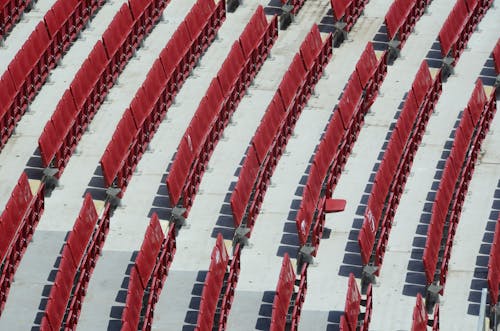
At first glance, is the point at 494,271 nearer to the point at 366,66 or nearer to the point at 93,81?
the point at 366,66

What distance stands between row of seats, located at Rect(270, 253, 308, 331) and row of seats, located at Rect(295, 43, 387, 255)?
69 cm

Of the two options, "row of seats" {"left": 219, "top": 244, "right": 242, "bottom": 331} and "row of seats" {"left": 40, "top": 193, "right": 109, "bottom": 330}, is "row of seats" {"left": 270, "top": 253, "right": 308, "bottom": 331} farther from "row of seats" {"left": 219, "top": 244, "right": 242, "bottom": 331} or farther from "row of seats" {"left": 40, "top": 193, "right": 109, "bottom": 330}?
"row of seats" {"left": 40, "top": 193, "right": 109, "bottom": 330}

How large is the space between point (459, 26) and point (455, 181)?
426 centimetres

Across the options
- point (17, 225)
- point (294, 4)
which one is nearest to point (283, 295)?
point (17, 225)

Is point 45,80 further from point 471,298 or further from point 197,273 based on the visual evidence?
point 471,298

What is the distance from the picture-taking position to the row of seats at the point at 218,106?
21.5 metres

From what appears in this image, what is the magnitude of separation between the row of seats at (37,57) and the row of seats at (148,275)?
11.2 ft

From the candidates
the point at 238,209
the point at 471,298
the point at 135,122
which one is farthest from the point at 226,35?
the point at 471,298

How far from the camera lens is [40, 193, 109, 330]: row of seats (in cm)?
1927

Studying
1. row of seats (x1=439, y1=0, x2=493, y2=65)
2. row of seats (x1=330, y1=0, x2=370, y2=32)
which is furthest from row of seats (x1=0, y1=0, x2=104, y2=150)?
row of seats (x1=439, y1=0, x2=493, y2=65)

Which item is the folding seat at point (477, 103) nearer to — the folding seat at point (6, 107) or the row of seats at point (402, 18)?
the row of seats at point (402, 18)

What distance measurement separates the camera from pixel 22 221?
20.8 meters

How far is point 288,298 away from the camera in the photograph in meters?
19.8

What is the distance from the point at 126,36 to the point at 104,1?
2.19m
